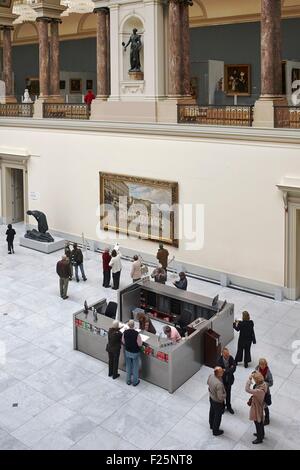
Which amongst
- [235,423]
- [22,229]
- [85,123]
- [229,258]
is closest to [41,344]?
[235,423]

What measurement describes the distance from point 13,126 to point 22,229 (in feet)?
12.3

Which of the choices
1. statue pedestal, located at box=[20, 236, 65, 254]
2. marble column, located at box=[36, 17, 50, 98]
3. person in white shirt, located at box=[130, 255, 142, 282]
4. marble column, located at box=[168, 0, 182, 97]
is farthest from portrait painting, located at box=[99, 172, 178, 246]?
marble column, located at box=[36, 17, 50, 98]

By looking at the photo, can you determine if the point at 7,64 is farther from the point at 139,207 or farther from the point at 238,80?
the point at 139,207

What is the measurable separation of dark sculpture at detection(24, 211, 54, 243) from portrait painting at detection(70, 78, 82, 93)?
968cm

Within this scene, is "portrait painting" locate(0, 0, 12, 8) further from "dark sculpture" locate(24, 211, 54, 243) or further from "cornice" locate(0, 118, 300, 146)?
"dark sculpture" locate(24, 211, 54, 243)

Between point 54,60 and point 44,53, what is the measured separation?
1.69ft

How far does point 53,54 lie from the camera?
19.4 meters

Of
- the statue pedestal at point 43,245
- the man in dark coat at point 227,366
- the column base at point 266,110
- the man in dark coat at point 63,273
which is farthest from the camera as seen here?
the statue pedestal at point 43,245

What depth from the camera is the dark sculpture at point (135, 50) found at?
1551 centimetres

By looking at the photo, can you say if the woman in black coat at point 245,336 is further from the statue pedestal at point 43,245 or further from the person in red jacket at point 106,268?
the statue pedestal at point 43,245

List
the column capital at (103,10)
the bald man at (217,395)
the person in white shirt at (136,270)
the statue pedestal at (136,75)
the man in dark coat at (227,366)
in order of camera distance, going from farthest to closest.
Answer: the column capital at (103,10) < the statue pedestal at (136,75) < the person in white shirt at (136,270) < the man in dark coat at (227,366) < the bald man at (217,395)

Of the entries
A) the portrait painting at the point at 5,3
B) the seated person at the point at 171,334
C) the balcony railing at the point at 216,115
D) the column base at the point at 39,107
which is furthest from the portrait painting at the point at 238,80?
the seated person at the point at 171,334

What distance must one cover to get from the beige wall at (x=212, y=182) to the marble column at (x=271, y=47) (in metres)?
1.48

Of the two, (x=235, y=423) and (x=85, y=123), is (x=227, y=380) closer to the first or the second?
(x=235, y=423)
